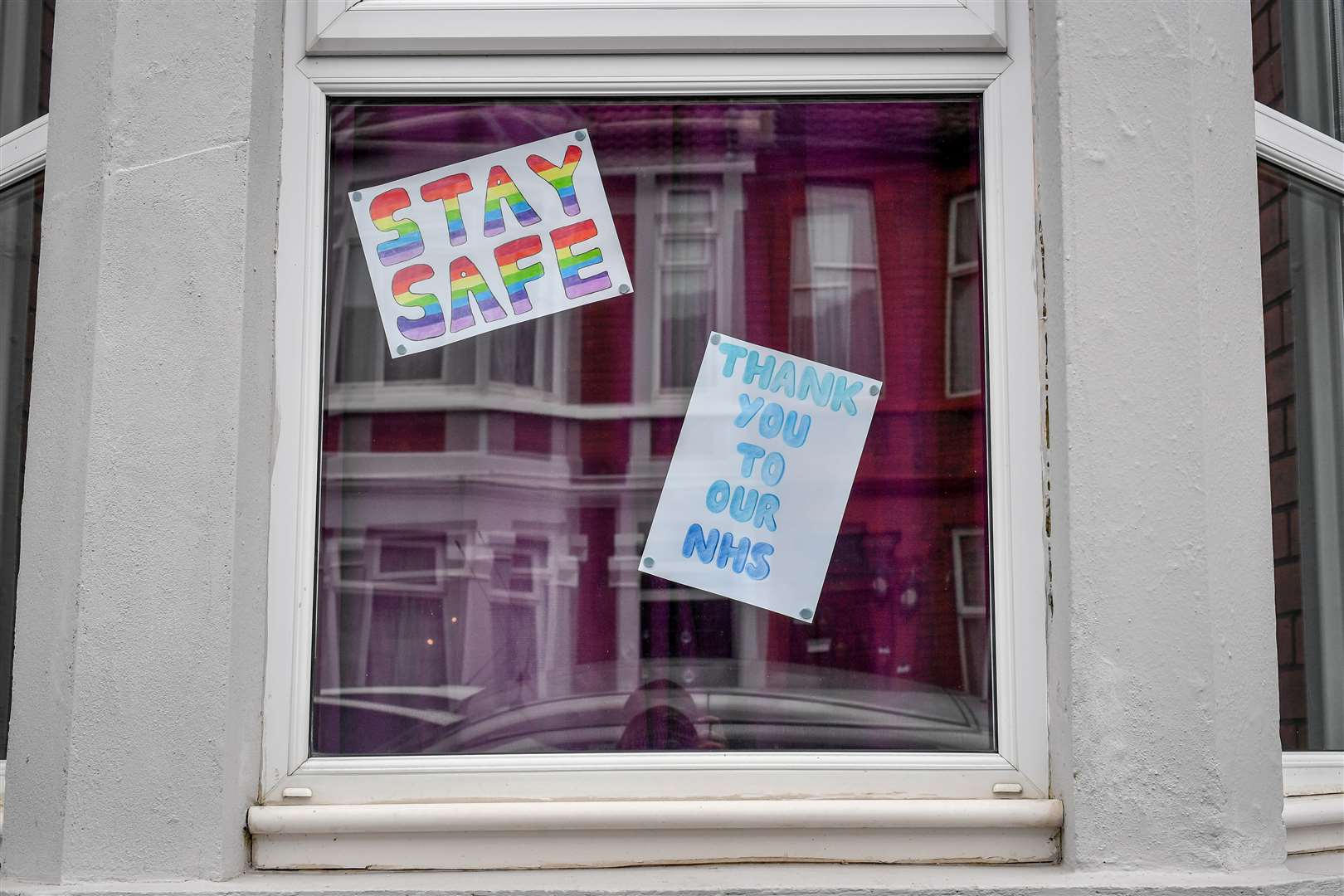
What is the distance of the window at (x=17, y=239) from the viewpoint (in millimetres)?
2146

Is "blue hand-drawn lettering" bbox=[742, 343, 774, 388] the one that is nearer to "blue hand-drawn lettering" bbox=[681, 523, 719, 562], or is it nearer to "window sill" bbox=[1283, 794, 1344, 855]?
"blue hand-drawn lettering" bbox=[681, 523, 719, 562]

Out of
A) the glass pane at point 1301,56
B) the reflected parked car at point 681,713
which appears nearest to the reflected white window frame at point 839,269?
the reflected parked car at point 681,713

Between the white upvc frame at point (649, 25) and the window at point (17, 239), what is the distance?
71cm

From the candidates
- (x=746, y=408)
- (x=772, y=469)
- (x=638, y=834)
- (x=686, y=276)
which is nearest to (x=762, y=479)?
(x=772, y=469)

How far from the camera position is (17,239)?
7.44 feet

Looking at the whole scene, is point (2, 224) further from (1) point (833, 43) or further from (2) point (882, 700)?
(2) point (882, 700)

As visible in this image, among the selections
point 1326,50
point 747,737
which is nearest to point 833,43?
point 1326,50

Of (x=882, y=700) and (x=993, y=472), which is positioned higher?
(x=993, y=472)

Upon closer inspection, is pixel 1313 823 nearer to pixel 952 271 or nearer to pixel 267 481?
pixel 952 271

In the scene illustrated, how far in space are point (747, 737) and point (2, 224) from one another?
1.81 metres

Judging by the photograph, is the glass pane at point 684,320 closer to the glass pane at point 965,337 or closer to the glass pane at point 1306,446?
the glass pane at point 965,337

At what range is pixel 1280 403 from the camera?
7.09 ft

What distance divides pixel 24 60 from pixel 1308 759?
290 cm

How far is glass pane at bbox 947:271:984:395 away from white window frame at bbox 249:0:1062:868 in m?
0.04
